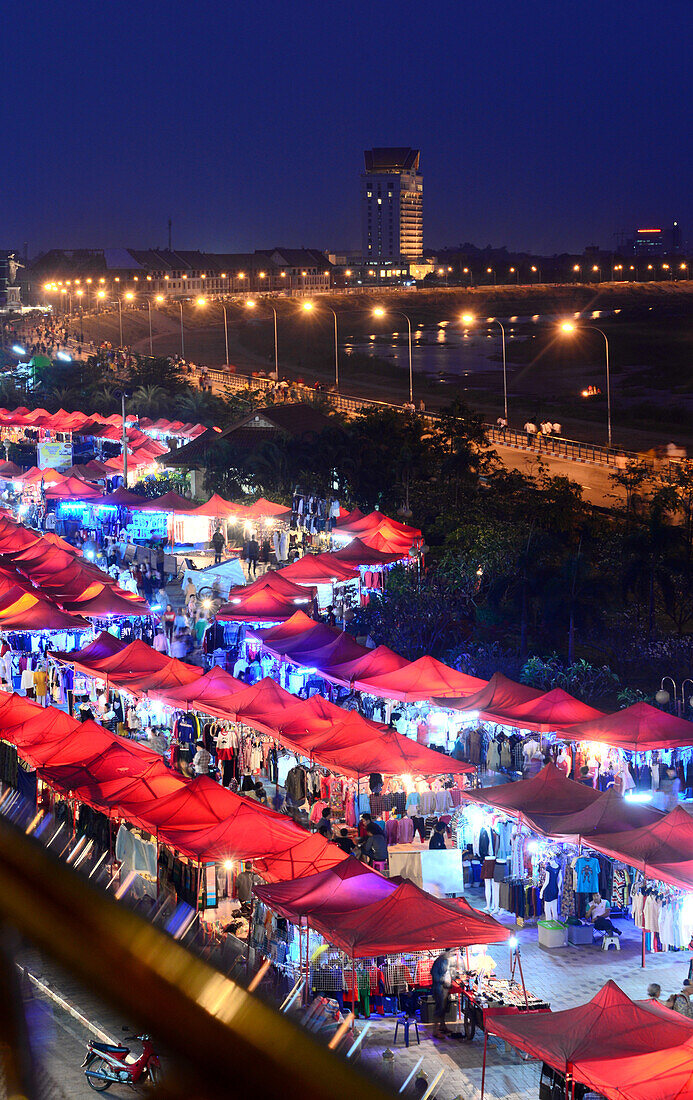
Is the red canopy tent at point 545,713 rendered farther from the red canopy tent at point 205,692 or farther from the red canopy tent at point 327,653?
the red canopy tent at point 205,692

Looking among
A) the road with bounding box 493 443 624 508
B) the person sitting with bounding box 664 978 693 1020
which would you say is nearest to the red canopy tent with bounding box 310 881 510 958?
the person sitting with bounding box 664 978 693 1020

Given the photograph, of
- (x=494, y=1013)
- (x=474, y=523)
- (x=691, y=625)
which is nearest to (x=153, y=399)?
(x=474, y=523)

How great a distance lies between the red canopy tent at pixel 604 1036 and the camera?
306 inches

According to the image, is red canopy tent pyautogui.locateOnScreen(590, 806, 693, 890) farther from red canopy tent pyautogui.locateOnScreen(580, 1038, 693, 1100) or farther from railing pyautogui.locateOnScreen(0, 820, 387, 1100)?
railing pyautogui.locateOnScreen(0, 820, 387, 1100)

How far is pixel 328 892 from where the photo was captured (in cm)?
1052

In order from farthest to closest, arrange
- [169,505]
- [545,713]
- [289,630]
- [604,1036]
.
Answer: [169,505], [289,630], [545,713], [604,1036]

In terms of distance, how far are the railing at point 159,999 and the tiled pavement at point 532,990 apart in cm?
843

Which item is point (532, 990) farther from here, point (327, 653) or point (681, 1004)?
point (327, 653)

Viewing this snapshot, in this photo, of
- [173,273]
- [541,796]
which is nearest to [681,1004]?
[541,796]

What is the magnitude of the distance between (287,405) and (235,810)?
33.7 m

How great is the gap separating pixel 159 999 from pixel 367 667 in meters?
17.5

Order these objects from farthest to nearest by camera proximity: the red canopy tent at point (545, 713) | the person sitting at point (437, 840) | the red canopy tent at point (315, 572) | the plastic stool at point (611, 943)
Result: the red canopy tent at point (315, 572)
the red canopy tent at point (545, 713)
the person sitting at point (437, 840)
the plastic stool at point (611, 943)

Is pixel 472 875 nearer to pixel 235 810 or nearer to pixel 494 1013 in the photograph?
pixel 235 810

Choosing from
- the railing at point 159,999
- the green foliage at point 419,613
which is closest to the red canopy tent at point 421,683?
the green foliage at point 419,613
